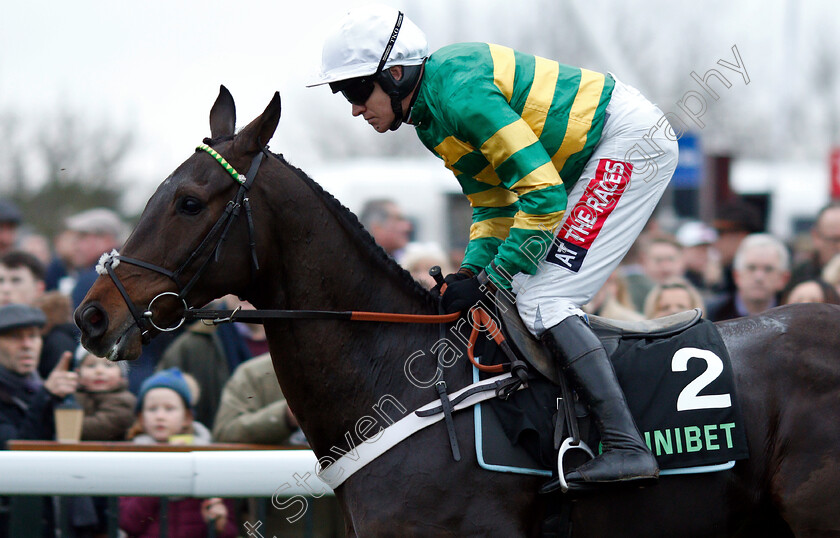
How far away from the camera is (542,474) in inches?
131

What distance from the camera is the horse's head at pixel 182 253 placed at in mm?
3264

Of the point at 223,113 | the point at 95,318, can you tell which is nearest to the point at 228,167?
the point at 223,113

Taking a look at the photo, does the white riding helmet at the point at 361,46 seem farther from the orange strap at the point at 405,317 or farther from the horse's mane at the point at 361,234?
the orange strap at the point at 405,317

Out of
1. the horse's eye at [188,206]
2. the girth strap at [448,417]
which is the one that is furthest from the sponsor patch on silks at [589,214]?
the horse's eye at [188,206]

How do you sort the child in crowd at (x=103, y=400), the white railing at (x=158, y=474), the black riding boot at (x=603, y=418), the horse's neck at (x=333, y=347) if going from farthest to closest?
the child in crowd at (x=103, y=400) < the white railing at (x=158, y=474) < the horse's neck at (x=333, y=347) < the black riding boot at (x=603, y=418)

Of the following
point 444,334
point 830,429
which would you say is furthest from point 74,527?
point 830,429

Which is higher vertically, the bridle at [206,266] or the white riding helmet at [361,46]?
the white riding helmet at [361,46]

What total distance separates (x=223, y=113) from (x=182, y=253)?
60 cm

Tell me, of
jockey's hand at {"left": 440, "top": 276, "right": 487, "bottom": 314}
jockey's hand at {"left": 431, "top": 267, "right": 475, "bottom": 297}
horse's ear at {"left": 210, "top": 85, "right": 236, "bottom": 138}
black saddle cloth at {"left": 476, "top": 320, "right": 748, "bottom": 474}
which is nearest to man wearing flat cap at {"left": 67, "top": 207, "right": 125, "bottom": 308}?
horse's ear at {"left": 210, "top": 85, "right": 236, "bottom": 138}

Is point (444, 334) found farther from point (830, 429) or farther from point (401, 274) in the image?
point (830, 429)

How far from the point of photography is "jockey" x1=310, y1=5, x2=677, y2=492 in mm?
3279

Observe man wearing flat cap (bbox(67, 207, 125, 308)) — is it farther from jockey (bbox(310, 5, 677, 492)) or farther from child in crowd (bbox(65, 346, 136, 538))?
jockey (bbox(310, 5, 677, 492))

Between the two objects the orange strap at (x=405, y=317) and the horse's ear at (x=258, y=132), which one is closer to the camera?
the horse's ear at (x=258, y=132)

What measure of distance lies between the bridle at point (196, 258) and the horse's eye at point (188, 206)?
8 centimetres
